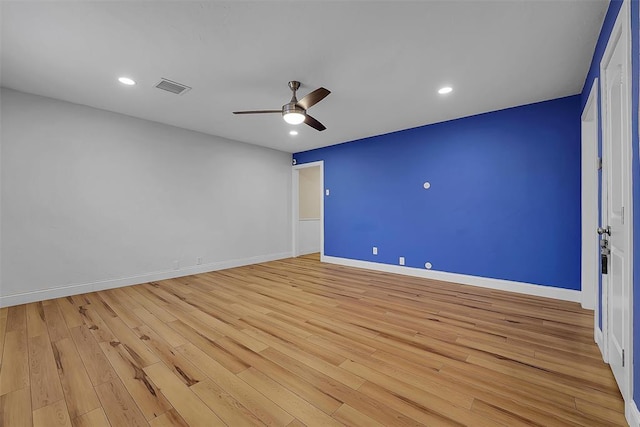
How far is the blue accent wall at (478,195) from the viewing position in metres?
3.20

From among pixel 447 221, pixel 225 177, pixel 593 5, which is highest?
pixel 593 5

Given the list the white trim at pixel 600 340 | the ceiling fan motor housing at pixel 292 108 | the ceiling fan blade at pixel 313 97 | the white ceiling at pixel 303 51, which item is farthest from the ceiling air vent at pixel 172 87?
the white trim at pixel 600 340

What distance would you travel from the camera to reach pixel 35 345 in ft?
7.09

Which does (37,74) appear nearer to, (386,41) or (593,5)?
(386,41)

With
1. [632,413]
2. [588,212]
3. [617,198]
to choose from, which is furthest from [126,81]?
[588,212]

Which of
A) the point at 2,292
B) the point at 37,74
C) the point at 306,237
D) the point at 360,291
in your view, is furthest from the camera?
the point at 306,237

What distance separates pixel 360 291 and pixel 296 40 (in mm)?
2986

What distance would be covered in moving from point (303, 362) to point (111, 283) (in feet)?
11.2

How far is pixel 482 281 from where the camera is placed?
374 centimetres

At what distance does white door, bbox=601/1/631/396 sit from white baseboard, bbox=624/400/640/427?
0.28 ft

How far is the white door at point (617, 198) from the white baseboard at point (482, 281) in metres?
1.52

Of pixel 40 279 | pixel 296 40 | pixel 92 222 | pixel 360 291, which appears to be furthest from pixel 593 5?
pixel 40 279

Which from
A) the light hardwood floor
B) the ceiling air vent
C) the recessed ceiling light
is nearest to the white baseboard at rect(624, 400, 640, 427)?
the light hardwood floor

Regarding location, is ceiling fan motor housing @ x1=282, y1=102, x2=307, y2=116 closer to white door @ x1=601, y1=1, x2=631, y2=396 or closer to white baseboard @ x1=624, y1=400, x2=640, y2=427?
white door @ x1=601, y1=1, x2=631, y2=396
